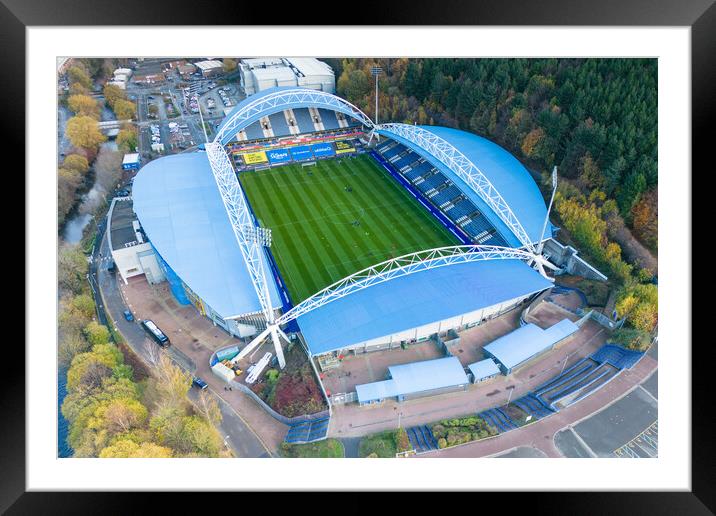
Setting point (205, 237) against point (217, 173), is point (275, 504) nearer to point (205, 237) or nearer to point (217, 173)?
point (205, 237)

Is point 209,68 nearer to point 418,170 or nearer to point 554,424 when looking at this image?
point 418,170

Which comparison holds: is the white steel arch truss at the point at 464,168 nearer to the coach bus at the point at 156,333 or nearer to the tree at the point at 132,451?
the coach bus at the point at 156,333

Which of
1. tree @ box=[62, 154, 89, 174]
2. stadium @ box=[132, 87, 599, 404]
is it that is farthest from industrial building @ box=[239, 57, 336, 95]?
tree @ box=[62, 154, 89, 174]

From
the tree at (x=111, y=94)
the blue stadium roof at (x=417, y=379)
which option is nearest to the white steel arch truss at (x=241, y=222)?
the blue stadium roof at (x=417, y=379)

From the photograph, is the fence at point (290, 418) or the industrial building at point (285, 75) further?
the industrial building at point (285, 75)

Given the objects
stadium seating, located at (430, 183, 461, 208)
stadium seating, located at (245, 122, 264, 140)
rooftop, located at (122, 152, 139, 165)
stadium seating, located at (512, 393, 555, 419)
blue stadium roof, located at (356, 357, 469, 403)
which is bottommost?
stadium seating, located at (512, 393, 555, 419)

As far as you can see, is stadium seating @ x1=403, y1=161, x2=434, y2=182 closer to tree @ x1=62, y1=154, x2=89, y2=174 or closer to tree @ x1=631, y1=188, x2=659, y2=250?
tree @ x1=631, y1=188, x2=659, y2=250
